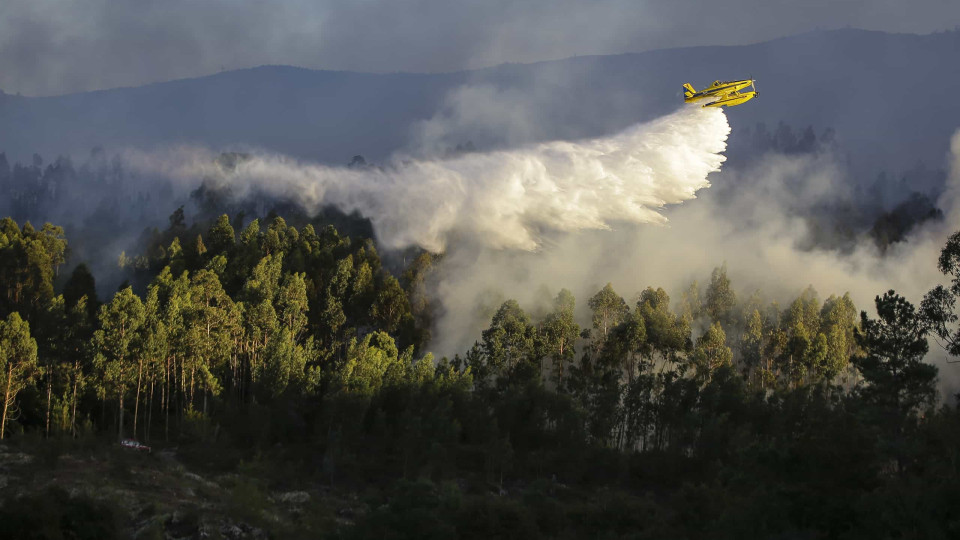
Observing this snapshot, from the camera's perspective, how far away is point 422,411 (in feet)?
199

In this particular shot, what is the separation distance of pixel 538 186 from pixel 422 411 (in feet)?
129

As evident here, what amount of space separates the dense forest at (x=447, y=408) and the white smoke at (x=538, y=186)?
9718 mm

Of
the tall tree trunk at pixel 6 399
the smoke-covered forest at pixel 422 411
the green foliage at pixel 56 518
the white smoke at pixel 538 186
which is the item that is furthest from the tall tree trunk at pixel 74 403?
the white smoke at pixel 538 186

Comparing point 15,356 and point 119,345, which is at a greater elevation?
point 119,345

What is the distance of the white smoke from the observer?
8775 cm

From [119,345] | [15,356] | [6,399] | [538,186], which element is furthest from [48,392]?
[538,186]

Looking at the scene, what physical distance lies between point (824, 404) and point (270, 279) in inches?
1834

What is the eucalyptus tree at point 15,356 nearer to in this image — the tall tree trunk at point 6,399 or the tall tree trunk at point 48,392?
the tall tree trunk at point 6,399

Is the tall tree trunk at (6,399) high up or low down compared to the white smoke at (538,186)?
down

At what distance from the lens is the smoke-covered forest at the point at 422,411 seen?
3125 cm

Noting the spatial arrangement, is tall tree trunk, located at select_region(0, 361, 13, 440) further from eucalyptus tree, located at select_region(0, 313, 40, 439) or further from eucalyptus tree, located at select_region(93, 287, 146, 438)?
eucalyptus tree, located at select_region(93, 287, 146, 438)

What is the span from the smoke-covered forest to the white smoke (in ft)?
19.3

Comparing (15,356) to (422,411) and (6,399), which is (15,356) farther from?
(422,411)

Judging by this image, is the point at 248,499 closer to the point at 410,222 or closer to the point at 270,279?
the point at 270,279
